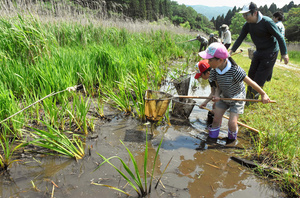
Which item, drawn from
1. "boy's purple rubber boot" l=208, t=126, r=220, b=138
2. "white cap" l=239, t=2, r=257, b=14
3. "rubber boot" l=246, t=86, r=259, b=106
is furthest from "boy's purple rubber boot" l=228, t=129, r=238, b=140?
"white cap" l=239, t=2, r=257, b=14

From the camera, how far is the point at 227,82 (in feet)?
7.88

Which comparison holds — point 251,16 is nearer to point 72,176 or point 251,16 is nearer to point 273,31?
point 273,31

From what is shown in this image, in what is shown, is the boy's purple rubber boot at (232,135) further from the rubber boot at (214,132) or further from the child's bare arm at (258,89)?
the child's bare arm at (258,89)

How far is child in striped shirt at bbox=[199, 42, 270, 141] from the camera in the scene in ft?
7.11

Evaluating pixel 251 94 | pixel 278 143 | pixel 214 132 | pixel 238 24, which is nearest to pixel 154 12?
pixel 238 24

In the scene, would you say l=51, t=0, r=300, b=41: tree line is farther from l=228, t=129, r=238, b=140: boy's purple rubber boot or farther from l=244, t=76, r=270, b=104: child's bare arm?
l=228, t=129, r=238, b=140: boy's purple rubber boot

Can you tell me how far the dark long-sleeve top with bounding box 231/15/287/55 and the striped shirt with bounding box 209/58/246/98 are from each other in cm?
120

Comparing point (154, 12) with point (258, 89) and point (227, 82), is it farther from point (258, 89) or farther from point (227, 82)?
point (258, 89)

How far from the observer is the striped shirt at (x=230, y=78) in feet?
7.55

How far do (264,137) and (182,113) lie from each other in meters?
1.22

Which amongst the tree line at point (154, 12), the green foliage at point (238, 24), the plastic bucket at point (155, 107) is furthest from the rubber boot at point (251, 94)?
the green foliage at point (238, 24)

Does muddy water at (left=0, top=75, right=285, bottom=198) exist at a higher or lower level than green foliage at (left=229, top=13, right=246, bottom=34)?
lower

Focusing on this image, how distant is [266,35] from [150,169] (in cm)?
288

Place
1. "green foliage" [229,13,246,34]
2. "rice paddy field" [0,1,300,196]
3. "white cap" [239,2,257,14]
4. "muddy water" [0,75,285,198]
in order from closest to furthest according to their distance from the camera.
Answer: "muddy water" [0,75,285,198], "rice paddy field" [0,1,300,196], "white cap" [239,2,257,14], "green foliage" [229,13,246,34]
